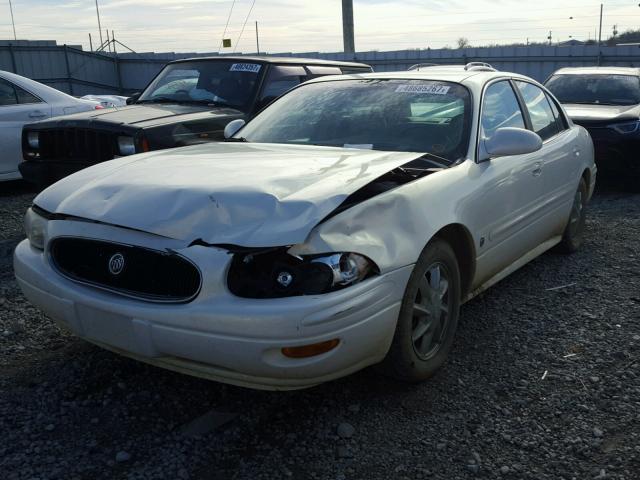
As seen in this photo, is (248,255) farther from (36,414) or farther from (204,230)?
(36,414)

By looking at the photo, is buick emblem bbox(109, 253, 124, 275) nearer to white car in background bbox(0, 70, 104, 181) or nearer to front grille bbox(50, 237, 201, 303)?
front grille bbox(50, 237, 201, 303)

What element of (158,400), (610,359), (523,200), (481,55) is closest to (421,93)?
(523,200)

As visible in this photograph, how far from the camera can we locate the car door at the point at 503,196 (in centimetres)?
368

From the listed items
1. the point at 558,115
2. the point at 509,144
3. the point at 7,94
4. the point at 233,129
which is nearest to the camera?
the point at 509,144

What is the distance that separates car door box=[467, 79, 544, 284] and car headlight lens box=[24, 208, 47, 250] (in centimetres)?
212

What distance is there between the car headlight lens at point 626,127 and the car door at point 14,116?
667 centimetres

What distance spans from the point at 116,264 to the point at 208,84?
447cm

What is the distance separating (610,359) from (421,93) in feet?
6.11

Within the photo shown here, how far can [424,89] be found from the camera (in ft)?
13.5

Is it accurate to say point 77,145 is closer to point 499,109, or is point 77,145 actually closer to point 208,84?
point 208,84

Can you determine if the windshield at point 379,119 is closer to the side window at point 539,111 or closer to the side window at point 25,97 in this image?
the side window at point 539,111

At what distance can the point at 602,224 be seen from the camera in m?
6.63

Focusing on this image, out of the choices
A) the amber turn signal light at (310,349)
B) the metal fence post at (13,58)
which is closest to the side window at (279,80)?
the amber turn signal light at (310,349)

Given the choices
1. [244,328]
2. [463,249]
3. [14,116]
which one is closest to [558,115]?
[463,249]
